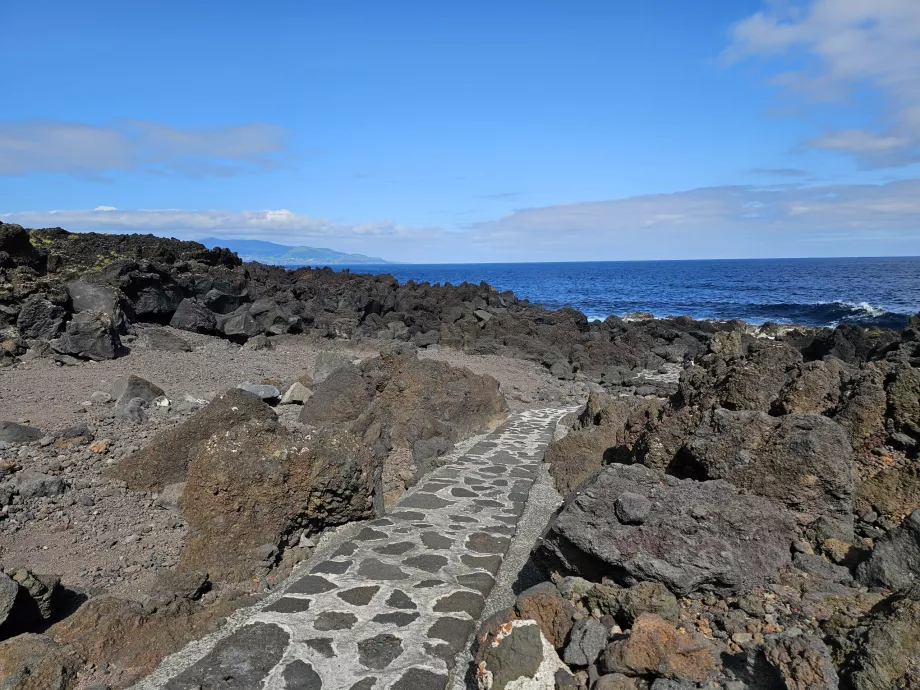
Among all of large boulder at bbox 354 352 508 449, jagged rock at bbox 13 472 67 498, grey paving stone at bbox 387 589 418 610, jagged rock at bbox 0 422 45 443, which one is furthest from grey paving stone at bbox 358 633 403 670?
jagged rock at bbox 0 422 45 443

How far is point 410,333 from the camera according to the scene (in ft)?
87.4

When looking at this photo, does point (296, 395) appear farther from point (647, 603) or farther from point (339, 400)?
point (647, 603)

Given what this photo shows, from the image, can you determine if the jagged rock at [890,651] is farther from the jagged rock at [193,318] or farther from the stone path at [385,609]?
the jagged rock at [193,318]

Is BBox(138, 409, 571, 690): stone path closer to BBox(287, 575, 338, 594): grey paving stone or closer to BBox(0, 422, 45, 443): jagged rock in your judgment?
BBox(287, 575, 338, 594): grey paving stone

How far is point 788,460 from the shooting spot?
4.76 metres

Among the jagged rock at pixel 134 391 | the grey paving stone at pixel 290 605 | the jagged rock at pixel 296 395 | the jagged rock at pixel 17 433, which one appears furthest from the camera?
the jagged rock at pixel 296 395

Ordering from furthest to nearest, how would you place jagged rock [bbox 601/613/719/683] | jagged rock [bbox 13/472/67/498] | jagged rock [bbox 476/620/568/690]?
jagged rock [bbox 13/472/67/498]
jagged rock [bbox 476/620/568/690]
jagged rock [bbox 601/613/719/683]

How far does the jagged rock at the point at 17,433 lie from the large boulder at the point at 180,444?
1.77m

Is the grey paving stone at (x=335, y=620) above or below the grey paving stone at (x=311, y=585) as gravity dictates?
above

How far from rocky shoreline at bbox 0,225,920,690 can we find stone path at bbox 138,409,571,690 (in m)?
0.23

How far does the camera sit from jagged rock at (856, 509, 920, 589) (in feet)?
12.7

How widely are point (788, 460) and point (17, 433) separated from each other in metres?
9.63

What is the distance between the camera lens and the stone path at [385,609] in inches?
177

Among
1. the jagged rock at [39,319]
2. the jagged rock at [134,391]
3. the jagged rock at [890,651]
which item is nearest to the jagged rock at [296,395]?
the jagged rock at [134,391]
